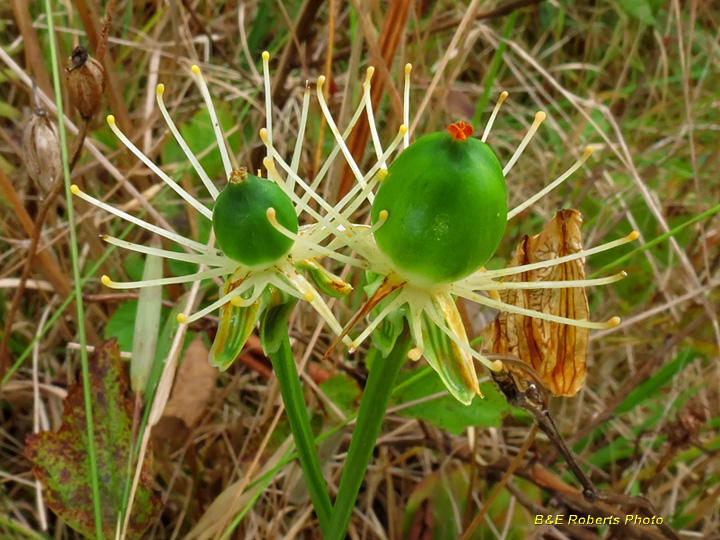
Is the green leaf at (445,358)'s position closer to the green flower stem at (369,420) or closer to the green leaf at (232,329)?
the green flower stem at (369,420)

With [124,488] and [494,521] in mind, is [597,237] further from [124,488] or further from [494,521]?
[124,488]

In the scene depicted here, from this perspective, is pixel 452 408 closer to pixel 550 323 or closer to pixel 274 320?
pixel 550 323

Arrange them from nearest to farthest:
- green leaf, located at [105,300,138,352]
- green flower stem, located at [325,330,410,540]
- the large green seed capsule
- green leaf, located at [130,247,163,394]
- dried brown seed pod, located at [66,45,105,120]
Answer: the large green seed capsule
green flower stem, located at [325,330,410,540]
dried brown seed pod, located at [66,45,105,120]
green leaf, located at [130,247,163,394]
green leaf, located at [105,300,138,352]

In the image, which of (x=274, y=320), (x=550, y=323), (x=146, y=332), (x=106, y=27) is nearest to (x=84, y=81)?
(x=106, y=27)

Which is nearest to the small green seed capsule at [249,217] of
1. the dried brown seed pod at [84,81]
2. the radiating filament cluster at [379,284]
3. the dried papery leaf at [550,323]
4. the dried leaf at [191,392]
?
the radiating filament cluster at [379,284]

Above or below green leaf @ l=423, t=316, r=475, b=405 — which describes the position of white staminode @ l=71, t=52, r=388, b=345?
above

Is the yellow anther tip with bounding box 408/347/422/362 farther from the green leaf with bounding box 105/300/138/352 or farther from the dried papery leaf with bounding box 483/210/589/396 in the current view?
the green leaf with bounding box 105/300/138/352

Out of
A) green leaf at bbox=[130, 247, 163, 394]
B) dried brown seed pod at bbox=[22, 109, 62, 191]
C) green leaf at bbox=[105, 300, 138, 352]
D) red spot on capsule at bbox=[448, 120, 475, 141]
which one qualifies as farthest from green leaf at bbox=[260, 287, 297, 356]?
green leaf at bbox=[105, 300, 138, 352]
